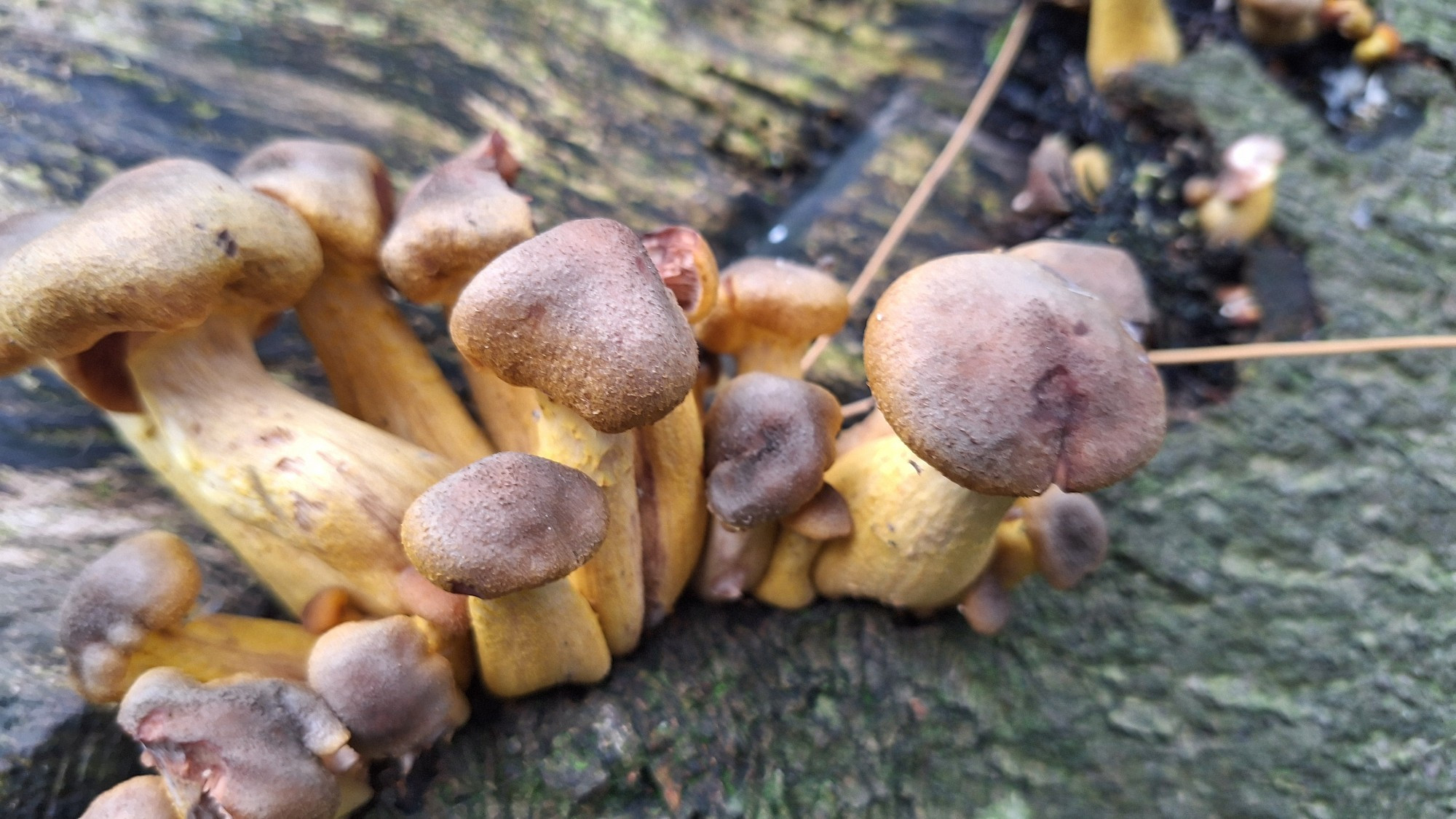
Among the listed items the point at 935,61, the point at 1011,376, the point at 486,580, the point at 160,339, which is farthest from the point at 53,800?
the point at 935,61

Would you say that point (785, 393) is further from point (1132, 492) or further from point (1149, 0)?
point (1149, 0)

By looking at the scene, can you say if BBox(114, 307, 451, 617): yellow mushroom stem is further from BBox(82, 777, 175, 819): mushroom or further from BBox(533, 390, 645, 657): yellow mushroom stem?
BBox(82, 777, 175, 819): mushroom

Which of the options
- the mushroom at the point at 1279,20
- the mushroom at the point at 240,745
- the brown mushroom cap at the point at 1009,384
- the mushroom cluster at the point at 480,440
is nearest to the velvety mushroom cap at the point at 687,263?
the mushroom cluster at the point at 480,440

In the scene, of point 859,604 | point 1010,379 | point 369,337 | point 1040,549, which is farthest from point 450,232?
point 1040,549

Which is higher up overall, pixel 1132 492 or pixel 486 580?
pixel 486 580

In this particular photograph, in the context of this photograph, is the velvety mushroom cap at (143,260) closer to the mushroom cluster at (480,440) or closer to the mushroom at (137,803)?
the mushroom cluster at (480,440)

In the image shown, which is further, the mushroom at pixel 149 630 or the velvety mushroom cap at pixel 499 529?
the mushroom at pixel 149 630
